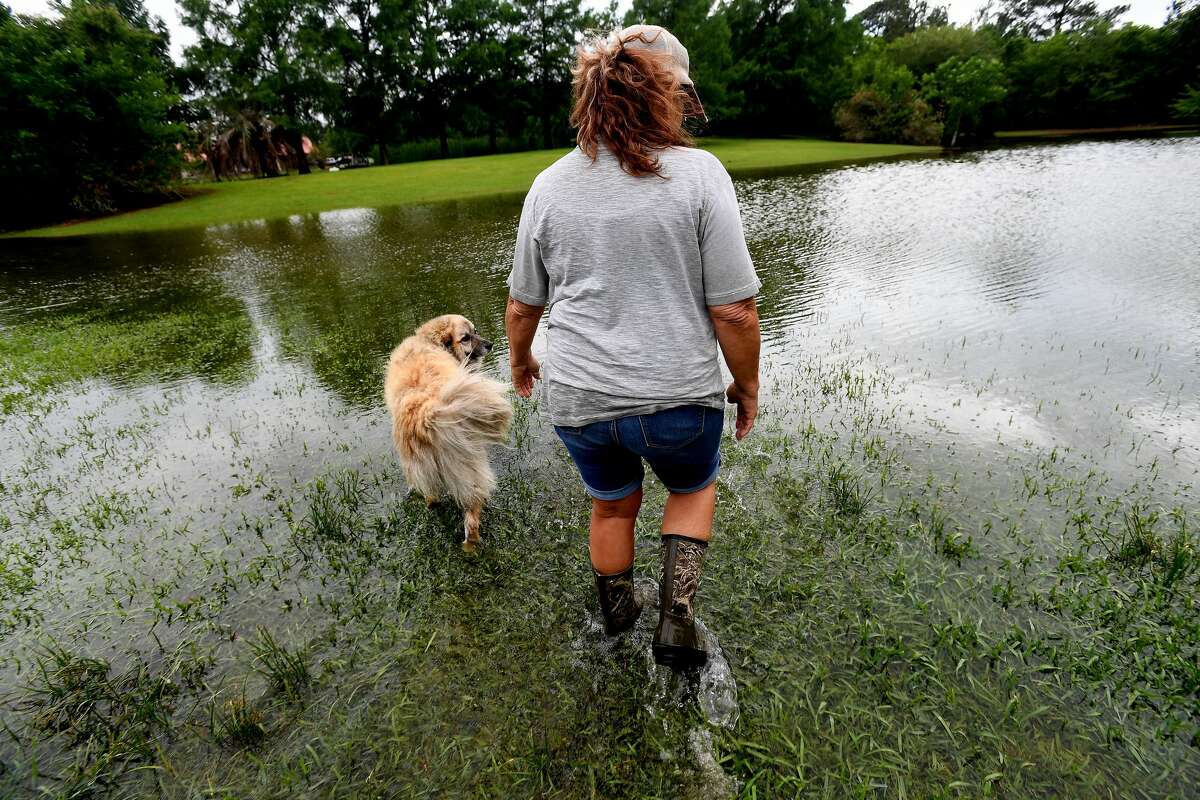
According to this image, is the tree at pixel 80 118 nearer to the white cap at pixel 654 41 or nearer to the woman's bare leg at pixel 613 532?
the white cap at pixel 654 41

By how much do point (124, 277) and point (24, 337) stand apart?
481 centimetres

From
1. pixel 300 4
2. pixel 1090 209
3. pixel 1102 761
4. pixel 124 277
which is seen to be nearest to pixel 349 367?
pixel 1102 761

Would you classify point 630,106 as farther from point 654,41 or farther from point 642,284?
point 642,284

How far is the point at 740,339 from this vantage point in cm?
209

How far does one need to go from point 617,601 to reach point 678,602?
1.29 feet

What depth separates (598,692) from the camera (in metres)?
2.49

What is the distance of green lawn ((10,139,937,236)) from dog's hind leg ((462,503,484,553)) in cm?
2043

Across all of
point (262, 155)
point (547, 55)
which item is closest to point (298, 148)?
point (262, 155)

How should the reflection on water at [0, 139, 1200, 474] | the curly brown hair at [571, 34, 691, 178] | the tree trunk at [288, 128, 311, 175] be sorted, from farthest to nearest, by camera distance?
1. the tree trunk at [288, 128, 311, 175]
2. the reflection on water at [0, 139, 1200, 474]
3. the curly brown hair at [571, 34, 691, 178]

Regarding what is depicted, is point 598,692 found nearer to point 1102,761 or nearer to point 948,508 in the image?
point 1102,761

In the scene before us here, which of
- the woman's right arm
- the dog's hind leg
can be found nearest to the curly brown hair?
the woman's right arm

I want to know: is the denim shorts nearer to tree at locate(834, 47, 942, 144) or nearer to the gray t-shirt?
the gray t-shirt

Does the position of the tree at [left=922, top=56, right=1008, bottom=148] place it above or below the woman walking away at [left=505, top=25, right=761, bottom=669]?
above

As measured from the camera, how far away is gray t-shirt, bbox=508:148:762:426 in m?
1.87
